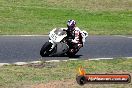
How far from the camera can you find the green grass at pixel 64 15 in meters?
25.7

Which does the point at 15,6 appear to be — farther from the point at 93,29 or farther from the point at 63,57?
the point at 63,57

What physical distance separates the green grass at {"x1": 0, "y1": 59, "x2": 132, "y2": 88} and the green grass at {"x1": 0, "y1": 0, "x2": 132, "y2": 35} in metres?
8.80

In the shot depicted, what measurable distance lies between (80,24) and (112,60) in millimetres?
12936

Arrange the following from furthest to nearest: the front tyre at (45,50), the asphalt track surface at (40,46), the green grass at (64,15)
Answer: the green grass at (64,15)
the front tyre at (45,50)
the asphalt track surface at (40,46)

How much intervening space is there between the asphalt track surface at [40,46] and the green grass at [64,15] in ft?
7.91

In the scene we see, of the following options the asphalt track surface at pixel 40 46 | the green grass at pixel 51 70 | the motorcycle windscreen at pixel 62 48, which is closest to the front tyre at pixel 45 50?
the asphalt track surface at pixel 40 46

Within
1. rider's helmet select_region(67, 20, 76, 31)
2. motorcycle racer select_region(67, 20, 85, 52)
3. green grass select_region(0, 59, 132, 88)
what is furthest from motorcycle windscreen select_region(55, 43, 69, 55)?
green grass select_region(0, 59, 132, 88)

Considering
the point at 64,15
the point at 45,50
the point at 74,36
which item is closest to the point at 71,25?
the point at 74,36

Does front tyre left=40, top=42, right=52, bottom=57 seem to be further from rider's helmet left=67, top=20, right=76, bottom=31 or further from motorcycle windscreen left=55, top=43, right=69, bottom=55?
rider's helmet left=67, top=20, right=76, bottom=31

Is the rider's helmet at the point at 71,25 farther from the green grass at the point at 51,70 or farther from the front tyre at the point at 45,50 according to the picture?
the green grass at the point at 51,70

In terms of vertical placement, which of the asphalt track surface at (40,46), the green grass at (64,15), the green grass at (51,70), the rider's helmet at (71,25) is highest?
the rider's helmet at (71,25)

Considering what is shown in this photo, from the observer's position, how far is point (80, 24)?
28266mm

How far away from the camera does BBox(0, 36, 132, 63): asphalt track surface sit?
15.8 metres

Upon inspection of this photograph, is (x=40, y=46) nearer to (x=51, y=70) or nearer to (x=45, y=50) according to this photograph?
(x=45, y=50)
